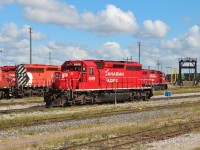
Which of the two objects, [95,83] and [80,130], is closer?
[80,130]

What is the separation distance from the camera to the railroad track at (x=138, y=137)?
11675mm

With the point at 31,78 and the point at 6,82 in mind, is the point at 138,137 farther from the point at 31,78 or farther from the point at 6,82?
the point at 31,78

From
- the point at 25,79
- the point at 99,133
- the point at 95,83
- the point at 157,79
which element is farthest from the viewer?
the point at 157,79

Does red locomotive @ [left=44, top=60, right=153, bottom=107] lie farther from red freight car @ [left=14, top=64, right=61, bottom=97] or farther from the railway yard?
red freight car @ [left=14, top=64, right=61, bottom=97]

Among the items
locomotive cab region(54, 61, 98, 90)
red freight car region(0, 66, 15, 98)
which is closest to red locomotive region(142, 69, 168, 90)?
red freight car region(0, 66, 15, 98)

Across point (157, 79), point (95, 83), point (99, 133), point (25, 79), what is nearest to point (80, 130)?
point (99, 133)

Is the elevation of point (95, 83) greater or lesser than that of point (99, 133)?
greater

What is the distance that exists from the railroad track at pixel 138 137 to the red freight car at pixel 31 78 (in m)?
23.4

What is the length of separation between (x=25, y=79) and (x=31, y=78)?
1.00 metres

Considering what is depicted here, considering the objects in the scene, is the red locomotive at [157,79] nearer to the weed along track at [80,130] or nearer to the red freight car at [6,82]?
the red freight car at [6,82]

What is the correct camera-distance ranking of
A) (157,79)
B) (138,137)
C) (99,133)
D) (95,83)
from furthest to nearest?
(157,79) → (95,83) → (99,133) → (138,137)

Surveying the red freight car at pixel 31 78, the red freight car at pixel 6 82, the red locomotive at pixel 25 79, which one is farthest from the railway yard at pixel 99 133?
the red freight car at pixel 31 78

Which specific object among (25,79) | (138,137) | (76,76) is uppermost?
(76,76)

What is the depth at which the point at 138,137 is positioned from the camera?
13.5 metres
